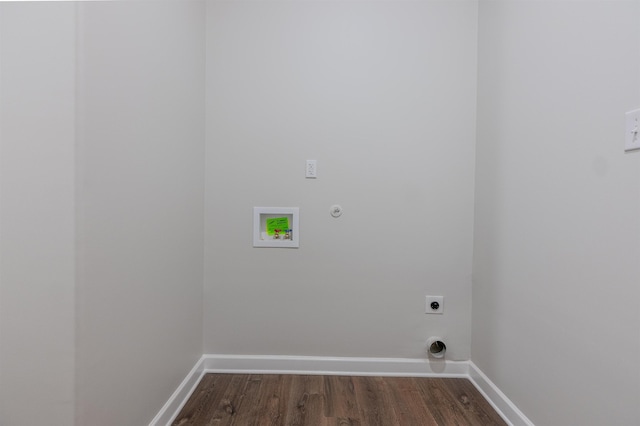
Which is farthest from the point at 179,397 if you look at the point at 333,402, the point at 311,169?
the point at 311,169

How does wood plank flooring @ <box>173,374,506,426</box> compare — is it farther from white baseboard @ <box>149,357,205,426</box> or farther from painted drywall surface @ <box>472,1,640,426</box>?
painted drywall surface @ <box>472,1,640,426</box>

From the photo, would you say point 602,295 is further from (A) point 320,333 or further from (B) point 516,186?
(A) point 320,333

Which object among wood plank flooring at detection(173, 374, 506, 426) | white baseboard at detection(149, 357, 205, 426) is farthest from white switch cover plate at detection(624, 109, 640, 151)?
white baseboard at detection(149, 357, 205, 426)

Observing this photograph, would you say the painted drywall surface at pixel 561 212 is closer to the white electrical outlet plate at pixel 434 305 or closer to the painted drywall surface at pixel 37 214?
the white electrical outlet plate at pixel 434 305

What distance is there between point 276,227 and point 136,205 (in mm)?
816

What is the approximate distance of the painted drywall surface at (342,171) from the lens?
1751 millimetres

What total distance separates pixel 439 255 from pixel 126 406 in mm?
1646

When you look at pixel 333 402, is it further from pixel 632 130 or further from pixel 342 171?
pixel 632 130

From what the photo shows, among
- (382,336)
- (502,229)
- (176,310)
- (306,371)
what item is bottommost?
(306,371)

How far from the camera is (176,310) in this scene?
1.45 meters

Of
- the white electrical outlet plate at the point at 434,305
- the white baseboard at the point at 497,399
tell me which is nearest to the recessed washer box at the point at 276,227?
the white electrical outlet plate at the point at 434,305

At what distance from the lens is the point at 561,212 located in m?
1.11

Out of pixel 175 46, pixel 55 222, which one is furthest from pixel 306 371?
pixel 175 46

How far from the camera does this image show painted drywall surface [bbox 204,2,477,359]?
1.75 metres
